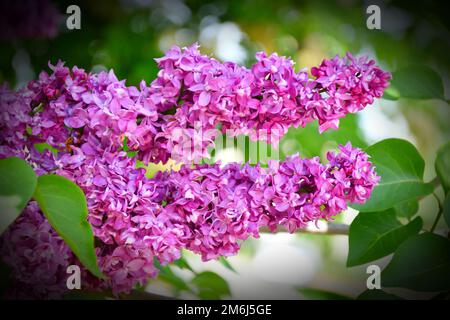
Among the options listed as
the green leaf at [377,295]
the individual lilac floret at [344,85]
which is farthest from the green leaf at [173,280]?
the individual lilac floret at [344,85]

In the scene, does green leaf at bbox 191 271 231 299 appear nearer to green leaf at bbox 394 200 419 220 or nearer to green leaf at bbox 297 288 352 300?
green leaf at bbox 297 288 352 300

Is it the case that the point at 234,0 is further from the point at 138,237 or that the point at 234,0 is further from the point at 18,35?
the point at 138,237

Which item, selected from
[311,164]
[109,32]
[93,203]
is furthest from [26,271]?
[109,32]

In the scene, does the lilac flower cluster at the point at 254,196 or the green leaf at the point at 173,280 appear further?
the green leaf at the point at 173,280

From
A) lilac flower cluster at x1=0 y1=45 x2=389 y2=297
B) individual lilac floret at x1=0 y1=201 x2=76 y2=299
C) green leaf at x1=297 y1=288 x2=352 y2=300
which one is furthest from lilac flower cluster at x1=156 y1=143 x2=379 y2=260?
green leaf at x1=297 y1=288 x2=352 y2=300

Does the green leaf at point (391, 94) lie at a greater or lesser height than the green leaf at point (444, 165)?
greater

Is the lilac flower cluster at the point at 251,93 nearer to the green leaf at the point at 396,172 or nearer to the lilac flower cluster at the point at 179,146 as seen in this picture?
the lilac flower cluster at the point at 179,146

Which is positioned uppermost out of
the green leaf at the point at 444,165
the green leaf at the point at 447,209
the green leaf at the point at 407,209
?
the green leaf at the point at 444,165
